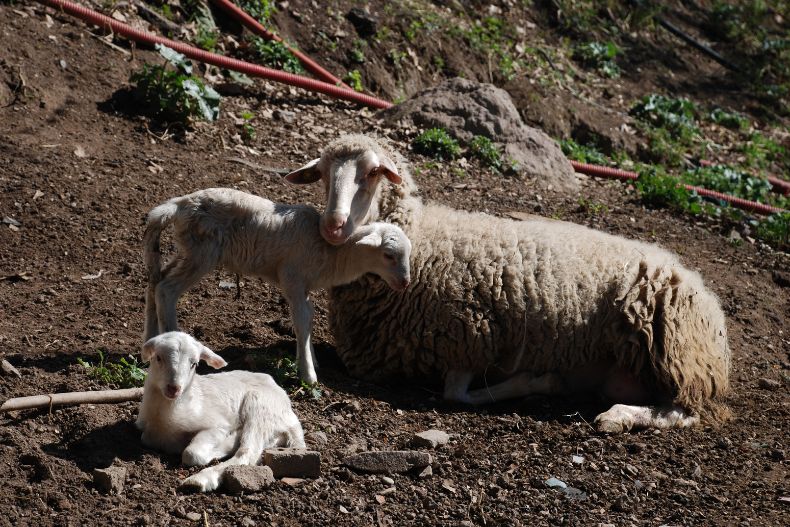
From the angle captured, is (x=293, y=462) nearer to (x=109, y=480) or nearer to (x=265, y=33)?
(x=109, y=480)

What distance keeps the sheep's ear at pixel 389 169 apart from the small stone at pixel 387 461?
1.86 meters

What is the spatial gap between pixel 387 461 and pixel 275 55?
244 inches

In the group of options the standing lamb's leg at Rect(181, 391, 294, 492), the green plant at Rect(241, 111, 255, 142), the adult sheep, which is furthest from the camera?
the green plant at Rect(241, 111, 255, 142)

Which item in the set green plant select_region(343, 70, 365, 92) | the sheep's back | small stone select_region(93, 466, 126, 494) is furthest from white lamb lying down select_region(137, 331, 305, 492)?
green plant select_region(343, 70, 365, 92)

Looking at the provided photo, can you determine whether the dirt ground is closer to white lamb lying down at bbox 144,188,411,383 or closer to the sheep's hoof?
the sheep's hoof

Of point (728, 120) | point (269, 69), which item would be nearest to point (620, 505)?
point (269, 69)

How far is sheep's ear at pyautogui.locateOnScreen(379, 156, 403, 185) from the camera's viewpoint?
594 cm

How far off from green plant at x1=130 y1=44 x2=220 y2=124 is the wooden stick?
401 centimetres

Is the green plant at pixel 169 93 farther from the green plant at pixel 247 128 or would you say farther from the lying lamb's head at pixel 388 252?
the lying lamb's head at pixel 388 252

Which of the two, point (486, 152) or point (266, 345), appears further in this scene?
point (486, 152)

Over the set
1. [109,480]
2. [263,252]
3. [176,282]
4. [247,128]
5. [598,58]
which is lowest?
[109,480]

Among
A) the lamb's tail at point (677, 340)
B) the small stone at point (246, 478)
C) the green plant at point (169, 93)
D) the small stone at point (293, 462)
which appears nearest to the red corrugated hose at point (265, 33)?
the green plant at point (169, 93)

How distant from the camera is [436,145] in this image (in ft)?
30.2

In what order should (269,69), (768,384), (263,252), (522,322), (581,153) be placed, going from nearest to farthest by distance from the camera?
(263,252) → (522,322) → (768,384) → (269,69) → (581,153)
